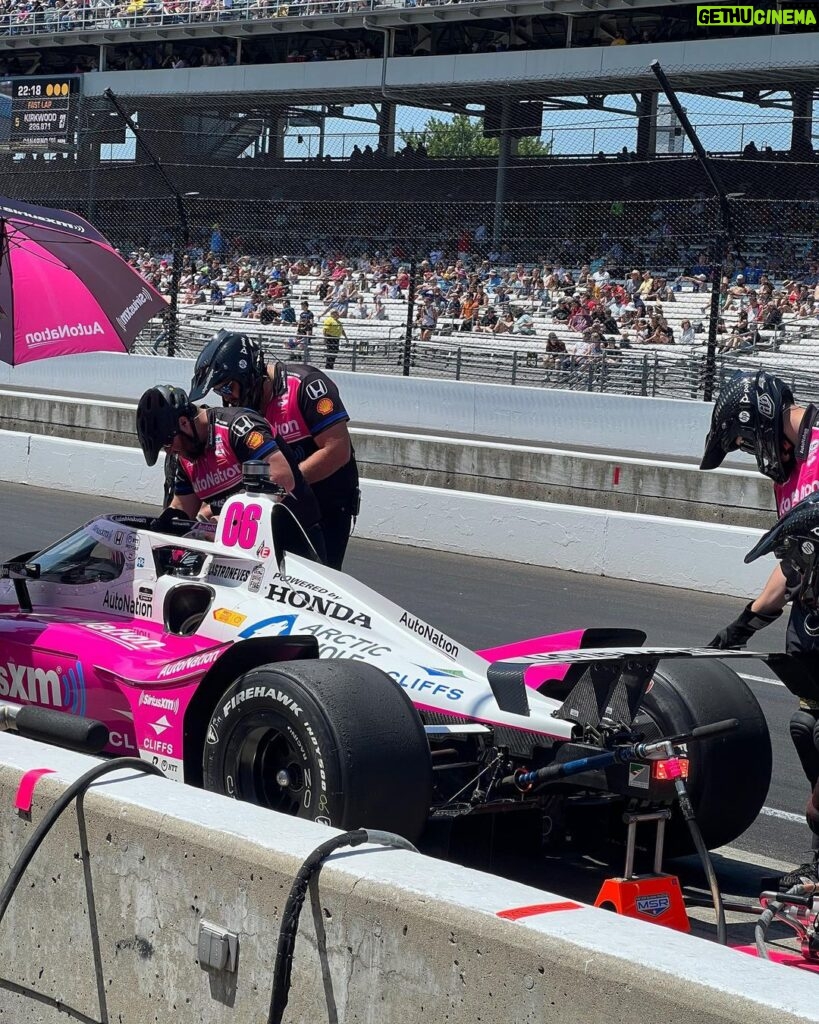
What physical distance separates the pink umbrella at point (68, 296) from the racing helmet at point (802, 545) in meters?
3.42

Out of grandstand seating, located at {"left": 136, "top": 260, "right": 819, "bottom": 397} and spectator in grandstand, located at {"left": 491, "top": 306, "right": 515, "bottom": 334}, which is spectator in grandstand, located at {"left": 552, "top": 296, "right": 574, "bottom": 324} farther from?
spectator in grandstand, located at {"left": 491, "top": 306, "right": 515, "bottom": 334}

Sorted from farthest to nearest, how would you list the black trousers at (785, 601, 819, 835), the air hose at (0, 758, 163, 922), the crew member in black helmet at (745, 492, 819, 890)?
the black trousers at (785, 601, 819, 835) → the crew member in black helmet at (745, 492, 819, 890) → the air hose at (0, 758, 163, 922)

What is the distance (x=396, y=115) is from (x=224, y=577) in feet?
121

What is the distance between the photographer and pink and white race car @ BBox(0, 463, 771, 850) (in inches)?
166

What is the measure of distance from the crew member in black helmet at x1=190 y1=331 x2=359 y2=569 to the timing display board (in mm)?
31485

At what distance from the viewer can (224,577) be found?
545 cm

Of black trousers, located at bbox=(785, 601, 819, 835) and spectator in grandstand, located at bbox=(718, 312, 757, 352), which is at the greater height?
spectator in grandstand, located at bbox=(718, 312, 757, 352)

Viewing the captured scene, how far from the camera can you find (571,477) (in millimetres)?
13891

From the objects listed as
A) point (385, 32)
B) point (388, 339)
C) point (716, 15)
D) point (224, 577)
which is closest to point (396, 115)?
point (385, 32)

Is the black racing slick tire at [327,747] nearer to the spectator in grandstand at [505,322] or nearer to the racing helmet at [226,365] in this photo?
the racing helmet at [226,365]

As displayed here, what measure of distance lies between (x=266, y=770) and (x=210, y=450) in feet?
7.19

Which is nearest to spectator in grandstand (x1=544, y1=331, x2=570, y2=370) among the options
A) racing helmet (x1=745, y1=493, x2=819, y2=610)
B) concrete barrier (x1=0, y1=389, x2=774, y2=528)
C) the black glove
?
concrete barrier (x1=0, y1=389, x2=774, y2=528)

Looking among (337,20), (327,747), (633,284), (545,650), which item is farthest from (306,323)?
(337,20)

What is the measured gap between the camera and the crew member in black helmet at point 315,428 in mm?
6754
